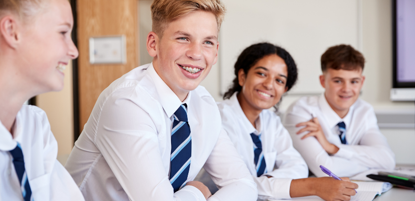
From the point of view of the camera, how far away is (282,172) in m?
1.53

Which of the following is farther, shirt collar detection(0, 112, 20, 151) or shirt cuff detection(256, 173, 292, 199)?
shirt cuff detection(256, 173, 292, 199)

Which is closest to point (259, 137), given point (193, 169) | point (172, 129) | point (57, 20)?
point (193, 169)

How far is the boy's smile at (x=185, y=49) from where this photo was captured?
3.69 ft

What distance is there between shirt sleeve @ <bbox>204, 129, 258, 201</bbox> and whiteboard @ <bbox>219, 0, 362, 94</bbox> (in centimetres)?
205

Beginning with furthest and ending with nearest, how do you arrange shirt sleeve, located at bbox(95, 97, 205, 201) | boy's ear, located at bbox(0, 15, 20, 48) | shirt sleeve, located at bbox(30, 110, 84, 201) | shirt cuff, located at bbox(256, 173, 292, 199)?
shirt cuff, located at bbox(256, 173, 292, 199) < shirt sleeve, located at bbox(95, 97, 205, 201) < shirt sleeve, located at bbox(30, 110, 84, 201) < boy's ear, located at bbox(0, 15, 20, 48)

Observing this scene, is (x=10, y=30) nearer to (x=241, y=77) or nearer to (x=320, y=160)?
(x=241, y=77)

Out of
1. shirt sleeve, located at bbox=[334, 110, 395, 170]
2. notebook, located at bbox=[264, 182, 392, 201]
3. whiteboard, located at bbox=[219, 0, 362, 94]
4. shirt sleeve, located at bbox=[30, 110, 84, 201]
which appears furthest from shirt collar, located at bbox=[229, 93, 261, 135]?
whiteboard, located at bbox=[219, 0, 362, 94]

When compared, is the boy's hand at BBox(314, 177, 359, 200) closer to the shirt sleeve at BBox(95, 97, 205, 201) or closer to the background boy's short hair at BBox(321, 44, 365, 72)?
the shirt sleeve at BBox(95, 97, 205, 201)

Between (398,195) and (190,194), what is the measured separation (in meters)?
0.81

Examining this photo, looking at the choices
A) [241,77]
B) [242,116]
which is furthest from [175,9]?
[241,77]

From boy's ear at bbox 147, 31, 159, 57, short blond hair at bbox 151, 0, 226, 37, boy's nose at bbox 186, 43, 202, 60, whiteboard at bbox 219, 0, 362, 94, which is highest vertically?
whiteboard at bbox 219, 0, 362, 94

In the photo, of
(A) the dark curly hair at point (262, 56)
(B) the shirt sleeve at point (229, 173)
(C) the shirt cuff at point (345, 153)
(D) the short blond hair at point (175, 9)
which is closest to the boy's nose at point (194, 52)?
(D) the short blond hair at point (175, 9)

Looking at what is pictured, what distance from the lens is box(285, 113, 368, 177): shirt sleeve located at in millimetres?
1703

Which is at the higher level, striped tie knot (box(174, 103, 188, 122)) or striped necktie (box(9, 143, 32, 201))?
striped tie knot (box(174, 103, 188, 122))
